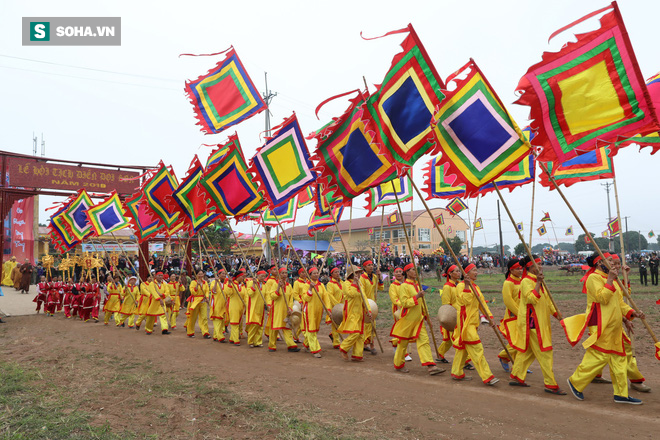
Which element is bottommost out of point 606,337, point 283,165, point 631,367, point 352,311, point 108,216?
point 631,367

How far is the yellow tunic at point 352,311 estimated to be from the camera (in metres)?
8.41

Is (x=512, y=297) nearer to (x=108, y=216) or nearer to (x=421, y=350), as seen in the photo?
(x=421, y=350)

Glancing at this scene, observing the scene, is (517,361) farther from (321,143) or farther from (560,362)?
(321,143)

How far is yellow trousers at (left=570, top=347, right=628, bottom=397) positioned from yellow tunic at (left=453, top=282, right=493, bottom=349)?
1.34 metres

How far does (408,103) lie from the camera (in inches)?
272

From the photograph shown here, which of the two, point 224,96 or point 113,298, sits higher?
point 224,96

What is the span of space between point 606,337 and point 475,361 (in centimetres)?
175

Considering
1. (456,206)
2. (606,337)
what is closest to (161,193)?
(456,206)

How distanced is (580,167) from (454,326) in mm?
3554

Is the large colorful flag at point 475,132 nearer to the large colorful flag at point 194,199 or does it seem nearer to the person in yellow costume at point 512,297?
the person in yellow costume at point 512,297

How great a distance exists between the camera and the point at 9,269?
27.2 meters

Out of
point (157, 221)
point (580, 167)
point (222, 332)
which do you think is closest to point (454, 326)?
point (580, 167)

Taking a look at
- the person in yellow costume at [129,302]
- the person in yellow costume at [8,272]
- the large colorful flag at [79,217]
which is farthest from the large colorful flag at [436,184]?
the person in yellow costume at [8,272]

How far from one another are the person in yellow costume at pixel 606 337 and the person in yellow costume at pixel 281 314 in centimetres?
562
